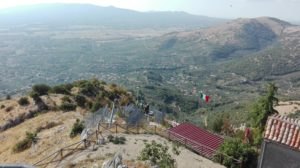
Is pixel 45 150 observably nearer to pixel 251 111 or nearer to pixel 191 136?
pixel 191 136

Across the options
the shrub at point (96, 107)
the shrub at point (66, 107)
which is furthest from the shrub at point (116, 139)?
the shrub at point (66, 107)

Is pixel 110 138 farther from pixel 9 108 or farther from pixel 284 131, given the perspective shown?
pixel 9 108

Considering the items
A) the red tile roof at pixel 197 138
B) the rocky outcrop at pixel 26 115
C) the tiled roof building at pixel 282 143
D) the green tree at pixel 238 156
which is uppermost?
the tiled roof building at pixel 282 143

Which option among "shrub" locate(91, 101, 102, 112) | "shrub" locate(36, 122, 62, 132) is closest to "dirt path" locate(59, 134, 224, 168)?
"shrub" locate(36, 122, 62, 132)

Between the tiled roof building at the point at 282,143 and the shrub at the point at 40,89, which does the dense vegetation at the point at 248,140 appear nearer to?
the tiled roof building at the point at 282,143

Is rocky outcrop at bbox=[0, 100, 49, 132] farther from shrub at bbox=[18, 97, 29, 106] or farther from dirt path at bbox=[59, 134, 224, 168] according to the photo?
dirt path at bbox=[59, 134, 224, 168]
